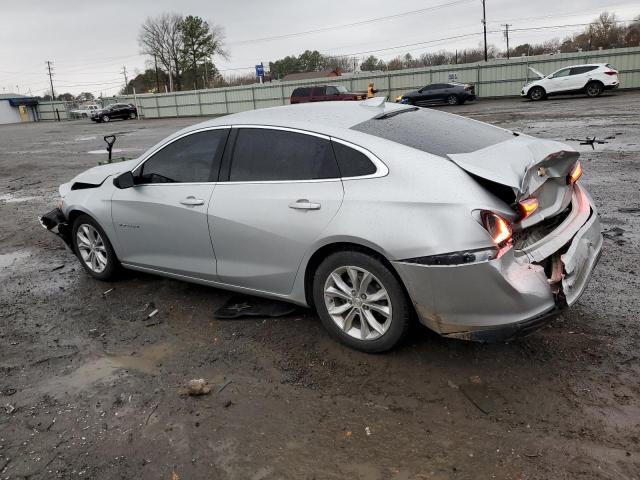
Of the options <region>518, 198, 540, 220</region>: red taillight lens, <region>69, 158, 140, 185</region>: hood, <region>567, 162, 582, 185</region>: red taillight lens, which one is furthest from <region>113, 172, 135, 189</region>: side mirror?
<region>567, 162, 582, 185</region>: red taillight lens

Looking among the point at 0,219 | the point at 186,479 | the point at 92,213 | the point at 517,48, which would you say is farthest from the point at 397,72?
the point at 517,48

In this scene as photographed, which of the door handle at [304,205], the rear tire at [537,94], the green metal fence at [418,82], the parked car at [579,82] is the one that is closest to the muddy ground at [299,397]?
the door handle at [304,205]

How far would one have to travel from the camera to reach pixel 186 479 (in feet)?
8.71

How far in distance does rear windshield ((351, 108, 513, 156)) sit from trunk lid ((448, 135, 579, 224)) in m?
0.15

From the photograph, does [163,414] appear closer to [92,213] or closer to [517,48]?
[92,213]

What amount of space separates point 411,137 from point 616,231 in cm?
341

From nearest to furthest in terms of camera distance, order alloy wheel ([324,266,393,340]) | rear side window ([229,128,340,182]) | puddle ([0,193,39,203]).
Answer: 1. alloy wheel ([324,266,393,340])
2. rear side window ([229,128,340,182])
3. puddle ([0,193,39,203])

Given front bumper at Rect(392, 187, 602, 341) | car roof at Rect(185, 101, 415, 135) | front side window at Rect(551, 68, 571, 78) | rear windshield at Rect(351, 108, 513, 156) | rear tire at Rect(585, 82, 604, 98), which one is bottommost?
front bumper at Rect(392, 187, 602, 341)

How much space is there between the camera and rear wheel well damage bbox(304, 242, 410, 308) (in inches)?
132

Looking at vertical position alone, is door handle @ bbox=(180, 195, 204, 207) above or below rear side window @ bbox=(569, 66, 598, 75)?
below

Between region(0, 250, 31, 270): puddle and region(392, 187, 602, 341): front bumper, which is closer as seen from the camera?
region(392, 187, 602, 341): front bumper

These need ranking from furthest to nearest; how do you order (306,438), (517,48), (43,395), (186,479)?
1. (517,48)
2. (43,395)
3. (306,438)
4. (186,479)

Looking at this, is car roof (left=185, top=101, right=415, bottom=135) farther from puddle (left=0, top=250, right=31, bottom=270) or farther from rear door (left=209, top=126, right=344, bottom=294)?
puddle (left=0, top=250, right=31, bottom=270)

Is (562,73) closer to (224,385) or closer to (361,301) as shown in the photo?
(361,301)
